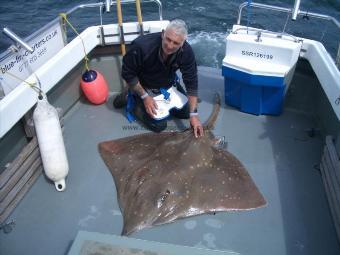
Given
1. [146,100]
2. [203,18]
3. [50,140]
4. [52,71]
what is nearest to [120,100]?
[146,100]

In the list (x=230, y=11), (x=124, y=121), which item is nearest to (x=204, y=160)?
(x=124, y=121)

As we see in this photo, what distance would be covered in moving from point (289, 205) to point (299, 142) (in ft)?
3.75

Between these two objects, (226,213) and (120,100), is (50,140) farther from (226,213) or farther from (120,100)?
(226,213)

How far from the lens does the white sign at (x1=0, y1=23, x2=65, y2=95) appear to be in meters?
3.65

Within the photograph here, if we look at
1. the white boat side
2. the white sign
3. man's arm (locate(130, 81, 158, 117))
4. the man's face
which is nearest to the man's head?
the man's face

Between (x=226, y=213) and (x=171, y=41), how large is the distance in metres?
1.84

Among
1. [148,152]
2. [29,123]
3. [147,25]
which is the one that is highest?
[147,25]

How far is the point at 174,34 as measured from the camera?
12.1 feet

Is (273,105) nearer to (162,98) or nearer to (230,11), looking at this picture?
(162,98)

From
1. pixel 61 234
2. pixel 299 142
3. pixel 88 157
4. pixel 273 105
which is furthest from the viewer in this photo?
pixel 273 105

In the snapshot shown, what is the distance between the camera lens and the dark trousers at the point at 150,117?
14.8ft

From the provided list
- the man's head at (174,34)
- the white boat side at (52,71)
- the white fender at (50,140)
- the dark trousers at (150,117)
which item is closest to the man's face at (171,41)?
the man's head at (174,34)

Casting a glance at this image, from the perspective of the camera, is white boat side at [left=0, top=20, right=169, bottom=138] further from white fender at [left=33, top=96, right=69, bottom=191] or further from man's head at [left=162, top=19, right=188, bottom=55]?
man's head at [left=162, top=19, right=188, bottom=55]

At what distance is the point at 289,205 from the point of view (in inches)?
140
